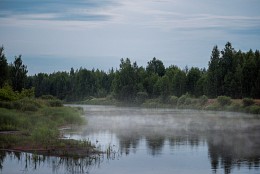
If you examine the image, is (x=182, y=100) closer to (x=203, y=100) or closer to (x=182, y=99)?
(x=182, y=99)

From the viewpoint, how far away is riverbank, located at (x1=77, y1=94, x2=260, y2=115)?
86750mm

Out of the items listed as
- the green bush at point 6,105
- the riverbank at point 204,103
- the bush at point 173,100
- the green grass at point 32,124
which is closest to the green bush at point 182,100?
the riverbank at point 204,103

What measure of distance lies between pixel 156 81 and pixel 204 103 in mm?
38048

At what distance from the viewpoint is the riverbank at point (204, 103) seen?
86.8 metres

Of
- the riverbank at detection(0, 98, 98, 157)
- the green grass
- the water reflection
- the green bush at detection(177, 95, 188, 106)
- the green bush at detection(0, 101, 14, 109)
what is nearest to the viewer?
the water reflection

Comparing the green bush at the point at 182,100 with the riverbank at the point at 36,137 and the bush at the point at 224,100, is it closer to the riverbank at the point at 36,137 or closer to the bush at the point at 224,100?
the bush at the point at 224,100

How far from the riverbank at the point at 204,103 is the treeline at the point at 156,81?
214 centimetres

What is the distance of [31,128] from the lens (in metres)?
39.5

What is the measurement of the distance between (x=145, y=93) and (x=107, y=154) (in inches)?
4204

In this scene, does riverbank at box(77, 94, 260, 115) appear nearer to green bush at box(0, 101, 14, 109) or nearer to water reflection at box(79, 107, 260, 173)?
water reflection at box(79, 107, 260, 173)

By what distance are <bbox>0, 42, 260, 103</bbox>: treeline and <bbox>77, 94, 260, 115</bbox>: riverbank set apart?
2142 millimetres

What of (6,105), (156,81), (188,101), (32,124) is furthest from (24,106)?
(156,81)

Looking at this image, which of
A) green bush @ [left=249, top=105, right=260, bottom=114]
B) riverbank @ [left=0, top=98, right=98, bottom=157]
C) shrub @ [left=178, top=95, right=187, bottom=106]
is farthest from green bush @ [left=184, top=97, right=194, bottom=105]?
riverbank @ [left=0, top=98, right=98, bottom=157]

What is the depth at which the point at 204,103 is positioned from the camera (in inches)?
4126
